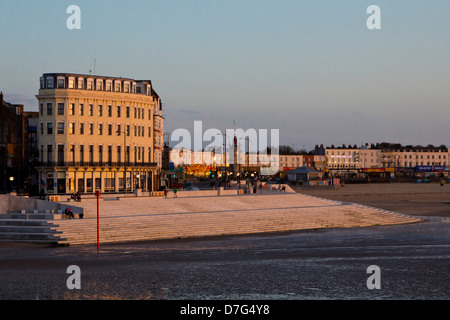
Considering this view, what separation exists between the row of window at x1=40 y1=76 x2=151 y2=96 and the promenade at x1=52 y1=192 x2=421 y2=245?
26.5 metres

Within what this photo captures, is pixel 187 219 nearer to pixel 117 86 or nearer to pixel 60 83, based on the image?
pixel 60 83

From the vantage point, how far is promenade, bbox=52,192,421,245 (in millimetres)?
36688

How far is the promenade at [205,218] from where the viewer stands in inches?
1444

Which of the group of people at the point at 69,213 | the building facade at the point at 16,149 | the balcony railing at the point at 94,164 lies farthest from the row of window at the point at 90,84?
the group of people at the point at 69,213

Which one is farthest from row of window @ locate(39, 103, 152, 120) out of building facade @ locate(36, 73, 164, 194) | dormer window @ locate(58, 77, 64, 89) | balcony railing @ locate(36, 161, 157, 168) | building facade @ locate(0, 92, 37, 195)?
building facade @ locate(0, 92, 37, 195)

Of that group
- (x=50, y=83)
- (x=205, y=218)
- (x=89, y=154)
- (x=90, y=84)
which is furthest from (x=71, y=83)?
(x=205, y=218)

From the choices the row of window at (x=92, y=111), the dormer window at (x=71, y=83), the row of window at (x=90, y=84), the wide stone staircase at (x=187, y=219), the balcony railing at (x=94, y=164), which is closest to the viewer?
the wide stone staircase at (x=187, y=219)

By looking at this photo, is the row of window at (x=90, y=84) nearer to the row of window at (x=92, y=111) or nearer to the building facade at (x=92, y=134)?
the building facade at (x=92, y=134)

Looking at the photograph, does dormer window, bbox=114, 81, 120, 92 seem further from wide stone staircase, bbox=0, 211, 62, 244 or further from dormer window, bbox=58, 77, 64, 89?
wide stone staircase, bbox=0, 211, 62, 244

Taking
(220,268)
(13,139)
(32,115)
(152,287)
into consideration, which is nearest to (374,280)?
(220,268)

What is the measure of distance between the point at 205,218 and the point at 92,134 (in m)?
32.8

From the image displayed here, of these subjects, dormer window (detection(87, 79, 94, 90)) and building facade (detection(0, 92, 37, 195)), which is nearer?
dormer window (detection(87, 79, 94, 90))
